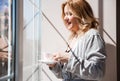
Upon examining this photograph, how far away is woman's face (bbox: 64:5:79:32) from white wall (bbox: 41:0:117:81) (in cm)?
13

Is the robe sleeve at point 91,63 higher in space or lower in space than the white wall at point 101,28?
lower

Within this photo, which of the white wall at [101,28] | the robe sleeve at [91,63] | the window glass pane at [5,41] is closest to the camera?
the robe sleeve at [91,63]

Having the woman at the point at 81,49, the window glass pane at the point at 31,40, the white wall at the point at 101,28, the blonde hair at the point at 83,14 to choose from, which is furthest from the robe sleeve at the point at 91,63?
the window glass pane at the point at 31,40

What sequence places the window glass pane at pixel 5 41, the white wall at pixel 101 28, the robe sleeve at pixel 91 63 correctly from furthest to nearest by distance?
the white wall at pixel 101 28
the window glass pane at pixel 5 41
the robe sleeve at pixel 91 63

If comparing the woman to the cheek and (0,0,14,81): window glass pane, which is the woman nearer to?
the cheek

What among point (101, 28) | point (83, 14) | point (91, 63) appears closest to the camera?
point (91, 63)

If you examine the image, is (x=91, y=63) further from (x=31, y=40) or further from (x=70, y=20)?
(x=31, y=40)

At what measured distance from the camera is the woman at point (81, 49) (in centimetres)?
95

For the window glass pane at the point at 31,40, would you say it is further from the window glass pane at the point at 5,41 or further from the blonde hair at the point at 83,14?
the blonde hair at the point at 83,14

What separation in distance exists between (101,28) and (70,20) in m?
0.19

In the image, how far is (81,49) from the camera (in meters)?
1.03

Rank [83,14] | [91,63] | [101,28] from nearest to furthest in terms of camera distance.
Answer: [91,63] → [83,14] → [101,28]

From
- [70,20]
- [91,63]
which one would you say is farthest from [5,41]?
[91,63]

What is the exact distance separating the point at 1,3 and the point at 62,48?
0.40 m
